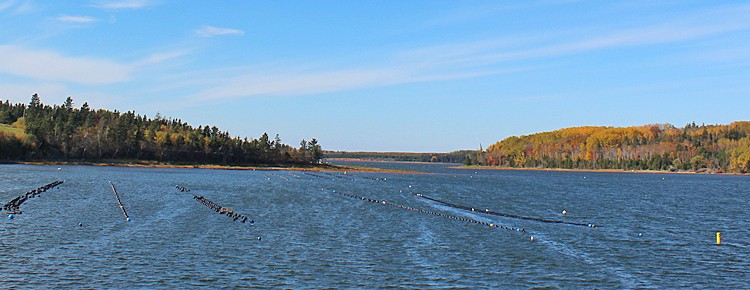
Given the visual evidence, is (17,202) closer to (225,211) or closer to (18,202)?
(18,202)

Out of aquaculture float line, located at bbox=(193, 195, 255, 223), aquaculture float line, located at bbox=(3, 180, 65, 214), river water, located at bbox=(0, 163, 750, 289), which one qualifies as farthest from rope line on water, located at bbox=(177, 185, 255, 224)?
aquaculture float line, located at bbox=(3, 180, 65, 214)

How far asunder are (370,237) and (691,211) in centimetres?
5458

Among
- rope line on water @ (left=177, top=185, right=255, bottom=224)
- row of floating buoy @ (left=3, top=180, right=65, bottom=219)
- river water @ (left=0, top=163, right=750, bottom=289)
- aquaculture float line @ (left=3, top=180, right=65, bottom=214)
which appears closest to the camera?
river water @ (left=0, top=163, right=750, bottom=289)

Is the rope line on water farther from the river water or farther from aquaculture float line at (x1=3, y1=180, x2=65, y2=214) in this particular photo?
aquaculture float line at (x1=3, y1=180, x2=65, y2=214)

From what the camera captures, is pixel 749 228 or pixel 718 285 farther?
pixel 749 228

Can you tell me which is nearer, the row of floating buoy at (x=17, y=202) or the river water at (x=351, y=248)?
the river water at (x=351, y=248)

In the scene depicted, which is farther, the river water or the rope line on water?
the rope line on water

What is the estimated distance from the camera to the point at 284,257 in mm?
40625

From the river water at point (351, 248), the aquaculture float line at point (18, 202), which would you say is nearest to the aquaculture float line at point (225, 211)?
the river water at point (351, 248)

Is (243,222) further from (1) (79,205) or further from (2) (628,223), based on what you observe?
(2) (628,223)

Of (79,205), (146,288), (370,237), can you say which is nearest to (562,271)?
(370,237)

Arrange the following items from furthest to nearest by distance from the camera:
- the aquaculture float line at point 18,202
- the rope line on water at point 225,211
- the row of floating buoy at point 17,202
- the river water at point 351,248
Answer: the aquaculture float line at point 18,202, the row of floating buoy at point 17,202, the rope line on water at point 225,211, the river water at point 351,248

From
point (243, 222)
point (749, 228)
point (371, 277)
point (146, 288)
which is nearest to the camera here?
point (146, 288)

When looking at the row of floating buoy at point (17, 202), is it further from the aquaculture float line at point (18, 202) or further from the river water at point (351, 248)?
the river water at point (351, 248)
